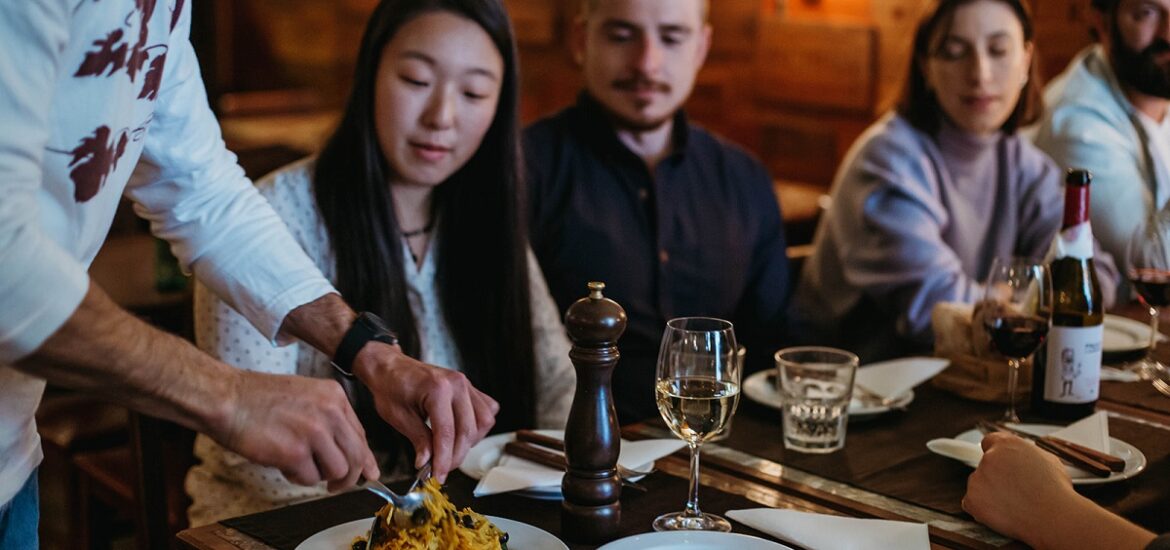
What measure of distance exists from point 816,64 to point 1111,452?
140 inches

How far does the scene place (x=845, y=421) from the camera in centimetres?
164

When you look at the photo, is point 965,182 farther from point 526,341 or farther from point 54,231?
point 54,231

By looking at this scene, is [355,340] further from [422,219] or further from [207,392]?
[422,219]

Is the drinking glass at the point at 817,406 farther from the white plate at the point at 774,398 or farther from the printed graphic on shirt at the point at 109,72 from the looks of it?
the printed graphic on shirt at the point at 109,72

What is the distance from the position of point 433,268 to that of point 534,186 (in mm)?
567

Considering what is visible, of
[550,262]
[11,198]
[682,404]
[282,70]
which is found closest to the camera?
[11,198]

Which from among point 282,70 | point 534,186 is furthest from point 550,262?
point 282,70

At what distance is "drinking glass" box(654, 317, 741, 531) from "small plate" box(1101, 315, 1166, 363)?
1.02m

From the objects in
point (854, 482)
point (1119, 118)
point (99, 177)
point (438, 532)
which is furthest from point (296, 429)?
point (1119, 118)

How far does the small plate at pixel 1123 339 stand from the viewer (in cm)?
212

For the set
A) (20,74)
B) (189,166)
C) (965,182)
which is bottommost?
(965,182)

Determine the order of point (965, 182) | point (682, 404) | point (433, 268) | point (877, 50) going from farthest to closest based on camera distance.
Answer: point (877, 50), point (965, 182), point (433, 268), point (682, 404)

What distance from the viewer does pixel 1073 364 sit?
173cm

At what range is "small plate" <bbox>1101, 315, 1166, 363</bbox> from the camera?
212 cm
